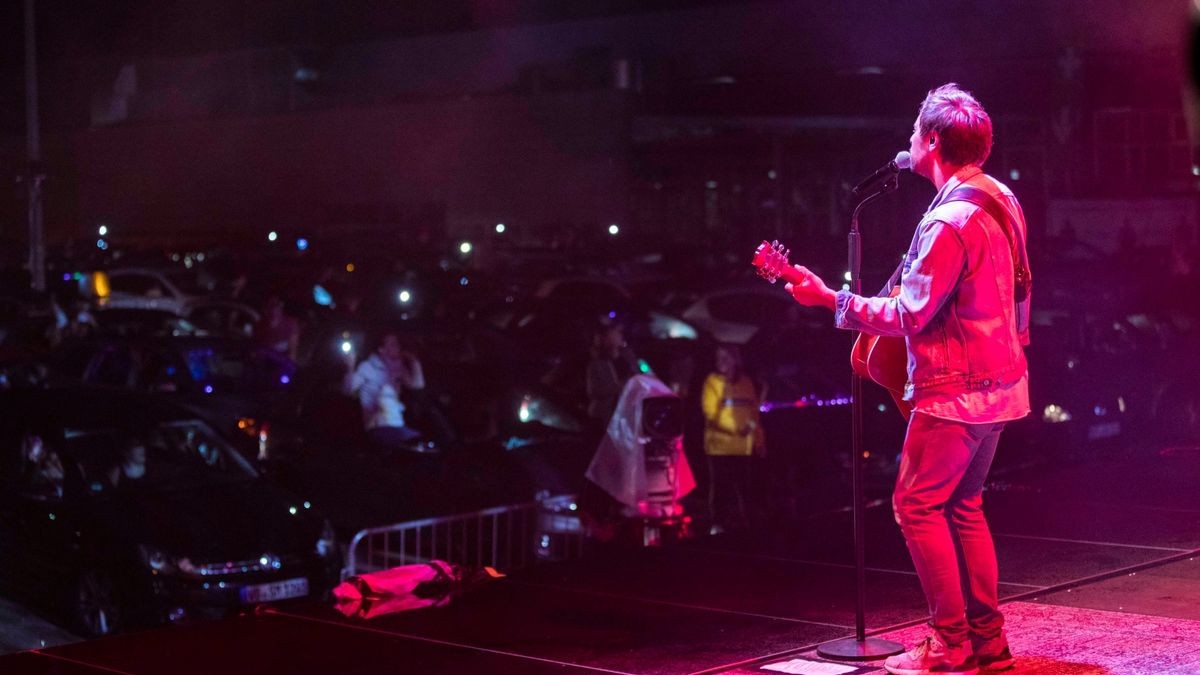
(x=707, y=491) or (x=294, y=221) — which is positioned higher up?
(x=294, y=221)

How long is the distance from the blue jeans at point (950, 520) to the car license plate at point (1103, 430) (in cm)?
1041

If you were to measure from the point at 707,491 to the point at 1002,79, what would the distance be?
19.5 meters

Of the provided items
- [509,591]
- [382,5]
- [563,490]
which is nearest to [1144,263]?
[563,490]

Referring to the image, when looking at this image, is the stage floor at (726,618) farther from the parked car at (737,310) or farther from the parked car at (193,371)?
the parked car at (737,310)

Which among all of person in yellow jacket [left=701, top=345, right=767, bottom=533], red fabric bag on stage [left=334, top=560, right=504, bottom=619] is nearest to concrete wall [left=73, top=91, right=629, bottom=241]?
person in yellow jacket [left=701, top=345, right=767, bottom=533]

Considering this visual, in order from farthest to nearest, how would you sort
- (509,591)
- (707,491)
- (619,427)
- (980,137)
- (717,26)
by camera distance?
(717,26), (707,491), (619,427), (509,591), (980,137)

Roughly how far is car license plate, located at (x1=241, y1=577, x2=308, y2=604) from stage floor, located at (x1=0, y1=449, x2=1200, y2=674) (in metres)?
1.91

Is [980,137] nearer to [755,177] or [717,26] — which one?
[717,26]

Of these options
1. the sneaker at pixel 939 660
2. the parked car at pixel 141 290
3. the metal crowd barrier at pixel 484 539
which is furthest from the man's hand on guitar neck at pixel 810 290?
the parked car at pixel 141 290

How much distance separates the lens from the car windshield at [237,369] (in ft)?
52.3

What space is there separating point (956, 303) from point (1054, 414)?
34.0 ft

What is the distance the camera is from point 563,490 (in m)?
11.8

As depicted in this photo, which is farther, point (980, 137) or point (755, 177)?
point (755, 177)

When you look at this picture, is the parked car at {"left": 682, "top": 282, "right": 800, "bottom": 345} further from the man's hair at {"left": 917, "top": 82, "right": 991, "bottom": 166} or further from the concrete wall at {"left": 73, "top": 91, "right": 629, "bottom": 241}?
the concrete wall at {"left": 73, "top": 91, "right": 629, "bottom": 241}
